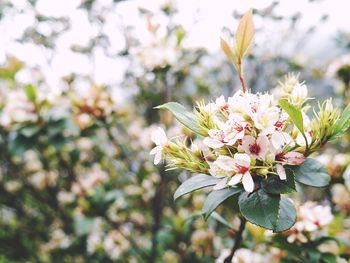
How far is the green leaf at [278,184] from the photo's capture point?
76 cm

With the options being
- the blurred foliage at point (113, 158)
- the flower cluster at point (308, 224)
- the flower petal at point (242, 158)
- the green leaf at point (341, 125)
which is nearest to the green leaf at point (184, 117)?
the flower petal at point (242, 158)

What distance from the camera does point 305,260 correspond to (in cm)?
107

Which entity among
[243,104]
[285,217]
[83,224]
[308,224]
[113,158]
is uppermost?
[243,104]

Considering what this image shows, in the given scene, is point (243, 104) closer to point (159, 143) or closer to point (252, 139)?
point (252, 139)

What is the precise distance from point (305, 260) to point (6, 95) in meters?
1.66

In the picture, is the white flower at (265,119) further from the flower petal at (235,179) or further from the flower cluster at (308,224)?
the flower cluster at (308,224)

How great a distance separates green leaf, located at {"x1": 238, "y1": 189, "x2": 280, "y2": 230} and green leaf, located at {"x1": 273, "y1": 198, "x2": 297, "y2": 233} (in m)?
0.02

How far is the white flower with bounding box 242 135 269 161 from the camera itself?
2.38 feet

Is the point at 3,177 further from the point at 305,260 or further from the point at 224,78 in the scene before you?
the point at 305,260

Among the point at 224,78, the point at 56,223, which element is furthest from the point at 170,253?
the point at 224,78

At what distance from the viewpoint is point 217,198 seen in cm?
82

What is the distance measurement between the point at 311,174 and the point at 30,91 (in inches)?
54.7

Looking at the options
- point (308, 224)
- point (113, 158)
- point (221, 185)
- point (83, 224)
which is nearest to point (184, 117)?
point (221, 185)

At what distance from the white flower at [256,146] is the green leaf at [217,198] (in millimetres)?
108
